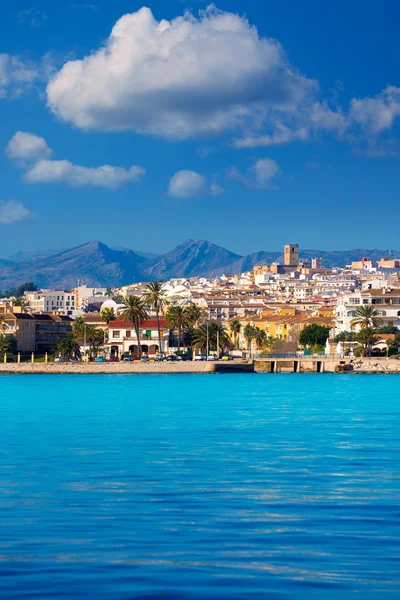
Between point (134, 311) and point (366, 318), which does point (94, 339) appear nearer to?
point (134, 311)

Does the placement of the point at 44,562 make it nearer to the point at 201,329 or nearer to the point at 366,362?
the point at 366,362

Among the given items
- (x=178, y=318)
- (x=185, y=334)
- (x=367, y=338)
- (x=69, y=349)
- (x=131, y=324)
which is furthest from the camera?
(x=185, y=334)

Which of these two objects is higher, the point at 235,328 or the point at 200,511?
the point at 235,328

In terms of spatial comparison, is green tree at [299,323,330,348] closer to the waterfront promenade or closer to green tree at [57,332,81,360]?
the waterfront promenade

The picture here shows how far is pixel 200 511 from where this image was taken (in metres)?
17.3

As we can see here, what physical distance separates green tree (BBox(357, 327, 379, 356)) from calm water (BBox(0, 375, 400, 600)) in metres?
75.8

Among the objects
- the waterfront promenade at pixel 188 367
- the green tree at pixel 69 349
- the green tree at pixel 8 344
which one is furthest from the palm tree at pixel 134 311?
the green tree at pixel 8 344

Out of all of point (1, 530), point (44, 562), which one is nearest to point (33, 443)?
point (1, 530)

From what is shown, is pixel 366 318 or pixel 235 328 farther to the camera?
pixel 235 328

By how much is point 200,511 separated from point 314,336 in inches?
4446

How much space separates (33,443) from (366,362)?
80.3 metres

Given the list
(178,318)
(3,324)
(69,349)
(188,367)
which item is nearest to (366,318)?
(178,318)

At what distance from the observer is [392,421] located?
127 ft

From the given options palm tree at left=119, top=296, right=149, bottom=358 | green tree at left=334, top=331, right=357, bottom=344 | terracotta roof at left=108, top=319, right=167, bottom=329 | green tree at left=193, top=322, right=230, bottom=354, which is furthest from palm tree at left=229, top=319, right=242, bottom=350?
palm tree at left=119, top=296, right=149, bottom=358
